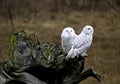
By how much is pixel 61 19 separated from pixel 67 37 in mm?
8729

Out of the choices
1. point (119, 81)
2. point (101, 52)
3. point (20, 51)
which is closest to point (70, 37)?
point (20, 51)

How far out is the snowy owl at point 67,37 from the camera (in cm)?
713

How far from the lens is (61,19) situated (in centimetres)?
1584

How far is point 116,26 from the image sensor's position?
15039mm

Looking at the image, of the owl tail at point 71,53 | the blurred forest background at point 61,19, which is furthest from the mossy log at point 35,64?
the blurred forest background at point 61,19

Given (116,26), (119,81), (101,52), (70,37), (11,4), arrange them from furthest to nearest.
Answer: (11,4) → (116,26) → (101,52) → (119,81) → (70,37)

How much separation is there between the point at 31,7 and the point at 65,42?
Answer: 30.8 feet

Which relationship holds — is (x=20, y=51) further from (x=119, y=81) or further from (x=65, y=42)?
(x=119, y=81)

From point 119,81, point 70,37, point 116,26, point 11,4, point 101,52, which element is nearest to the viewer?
point 70,37

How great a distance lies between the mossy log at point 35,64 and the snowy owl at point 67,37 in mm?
107

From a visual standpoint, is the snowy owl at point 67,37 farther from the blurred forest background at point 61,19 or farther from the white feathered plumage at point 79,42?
the blurred forest background at point 61,19

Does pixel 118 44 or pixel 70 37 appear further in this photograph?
pixel 118 44

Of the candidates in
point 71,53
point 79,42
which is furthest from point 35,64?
point 79,42

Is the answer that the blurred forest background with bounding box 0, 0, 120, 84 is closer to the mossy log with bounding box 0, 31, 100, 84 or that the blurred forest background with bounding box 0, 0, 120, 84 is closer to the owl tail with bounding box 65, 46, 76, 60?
the mossy log with bounding box 0, 31, 100, 84
